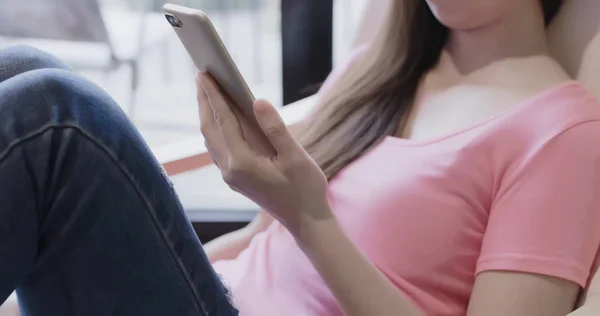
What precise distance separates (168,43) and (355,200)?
2.81 ft

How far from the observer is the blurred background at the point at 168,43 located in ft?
4.75

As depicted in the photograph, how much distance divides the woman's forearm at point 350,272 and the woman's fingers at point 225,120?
0.10 meters

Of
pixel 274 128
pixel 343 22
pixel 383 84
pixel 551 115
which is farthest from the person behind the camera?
pixel 343 22

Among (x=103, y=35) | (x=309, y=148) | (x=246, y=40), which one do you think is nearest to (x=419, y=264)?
(x=309, y=148)

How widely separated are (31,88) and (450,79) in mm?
501

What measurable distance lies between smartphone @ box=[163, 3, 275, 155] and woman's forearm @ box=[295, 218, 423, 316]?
0.09 meters

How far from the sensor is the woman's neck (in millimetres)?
859

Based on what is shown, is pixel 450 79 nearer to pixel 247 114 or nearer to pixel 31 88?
pixel 247 114

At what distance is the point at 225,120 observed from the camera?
2.31ft

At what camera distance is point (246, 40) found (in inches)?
61.2

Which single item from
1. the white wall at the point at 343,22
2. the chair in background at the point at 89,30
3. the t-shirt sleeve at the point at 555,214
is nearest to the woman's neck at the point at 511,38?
the t-shirt sleeve at the point at 555,214

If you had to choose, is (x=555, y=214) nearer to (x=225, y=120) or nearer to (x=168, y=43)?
(x=225, y=120)

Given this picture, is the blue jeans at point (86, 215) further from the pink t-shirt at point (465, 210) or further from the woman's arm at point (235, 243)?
the woman's arm at point (235, 243)

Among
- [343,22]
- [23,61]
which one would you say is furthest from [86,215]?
[343,22]
